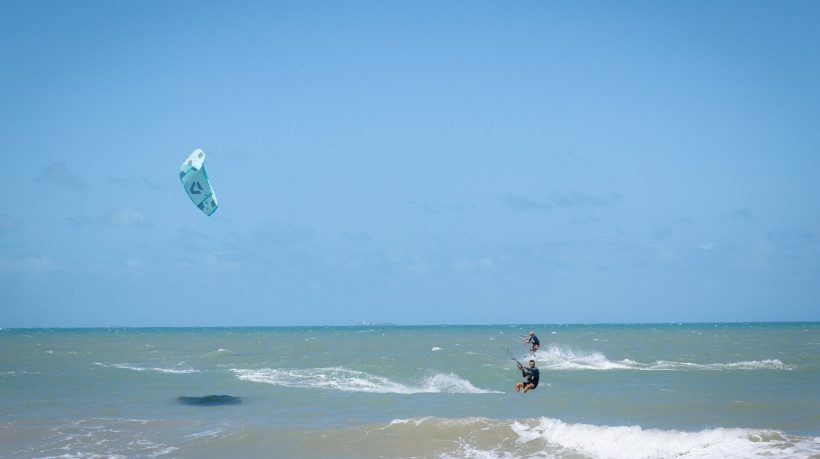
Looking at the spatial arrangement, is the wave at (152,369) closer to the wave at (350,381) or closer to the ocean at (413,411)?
the ocean at (413,411)

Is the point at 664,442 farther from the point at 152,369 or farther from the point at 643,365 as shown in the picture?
the point at 152,369

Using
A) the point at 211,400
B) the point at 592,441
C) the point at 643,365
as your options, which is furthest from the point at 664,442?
the point at 643,365

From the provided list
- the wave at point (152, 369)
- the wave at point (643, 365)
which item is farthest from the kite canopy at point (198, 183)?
the wave at point (643, 365)

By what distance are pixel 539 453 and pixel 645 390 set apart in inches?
382

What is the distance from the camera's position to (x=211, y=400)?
22.0m

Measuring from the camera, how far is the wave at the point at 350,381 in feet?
80.3

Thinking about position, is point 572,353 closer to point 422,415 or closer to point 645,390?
point 645,390

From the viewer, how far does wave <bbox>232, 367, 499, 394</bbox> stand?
80.3ft

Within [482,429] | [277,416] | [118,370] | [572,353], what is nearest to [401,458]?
[482,429]

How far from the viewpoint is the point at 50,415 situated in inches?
760

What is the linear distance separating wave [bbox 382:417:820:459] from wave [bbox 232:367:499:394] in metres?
6.64

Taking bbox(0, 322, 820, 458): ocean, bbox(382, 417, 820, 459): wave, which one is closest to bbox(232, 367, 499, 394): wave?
bbox(0, 322, 820, 458): ocean

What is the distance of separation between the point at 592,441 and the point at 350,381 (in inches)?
512

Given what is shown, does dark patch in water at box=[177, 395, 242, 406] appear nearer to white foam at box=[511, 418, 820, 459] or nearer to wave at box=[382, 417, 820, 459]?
wave at box=[382, 417, 820, 459]
